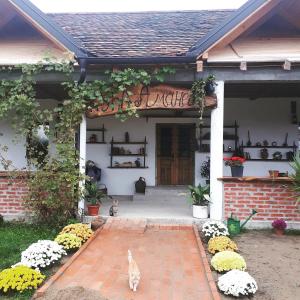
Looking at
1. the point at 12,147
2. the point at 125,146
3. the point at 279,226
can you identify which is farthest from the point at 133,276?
the point at 12,147

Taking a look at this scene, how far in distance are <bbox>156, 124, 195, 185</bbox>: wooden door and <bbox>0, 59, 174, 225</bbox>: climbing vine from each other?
357 cm

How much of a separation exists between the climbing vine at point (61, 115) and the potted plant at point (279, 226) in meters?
3.51

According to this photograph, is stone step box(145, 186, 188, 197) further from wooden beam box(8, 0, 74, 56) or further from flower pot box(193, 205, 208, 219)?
wooden beam box(8, 0, 74, 56)

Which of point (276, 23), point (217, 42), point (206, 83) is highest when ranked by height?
point (276, 23)

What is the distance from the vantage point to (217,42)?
23.0ft

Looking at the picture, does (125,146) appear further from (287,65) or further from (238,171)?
(287,65)

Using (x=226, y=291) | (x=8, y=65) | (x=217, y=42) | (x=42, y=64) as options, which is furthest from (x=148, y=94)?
(x=226, y=291)

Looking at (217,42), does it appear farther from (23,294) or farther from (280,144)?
(23,294)

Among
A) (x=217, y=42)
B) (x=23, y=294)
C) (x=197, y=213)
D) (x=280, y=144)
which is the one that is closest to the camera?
(x=23, y=294)

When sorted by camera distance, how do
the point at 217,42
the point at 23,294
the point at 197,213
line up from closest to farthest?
1. the point at 23,294
2. the point at 217,42
3. the point at 197,213

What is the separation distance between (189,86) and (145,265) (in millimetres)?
4018

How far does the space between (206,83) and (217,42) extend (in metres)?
0.81

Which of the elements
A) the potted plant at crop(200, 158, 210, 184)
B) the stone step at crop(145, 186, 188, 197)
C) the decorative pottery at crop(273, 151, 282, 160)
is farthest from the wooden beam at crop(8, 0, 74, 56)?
the decorative pottery at crop(273, 151, 282, 160)

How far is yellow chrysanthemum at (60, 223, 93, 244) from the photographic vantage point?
6.41 meters
